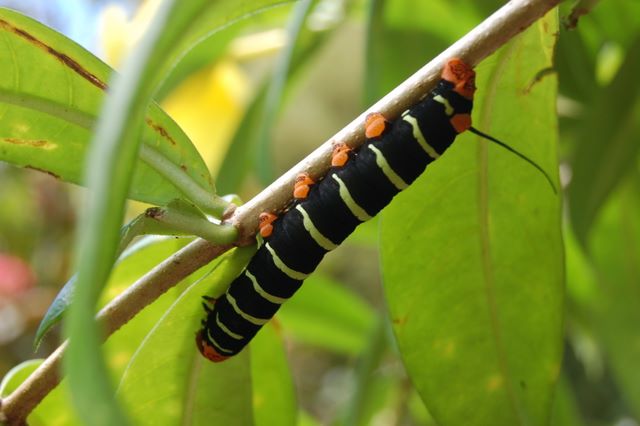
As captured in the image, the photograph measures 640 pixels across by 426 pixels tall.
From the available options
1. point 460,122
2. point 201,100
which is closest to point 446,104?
point 460,122

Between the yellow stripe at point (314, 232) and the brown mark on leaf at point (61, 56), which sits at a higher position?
the brown mark on leaf at point (61, 56)

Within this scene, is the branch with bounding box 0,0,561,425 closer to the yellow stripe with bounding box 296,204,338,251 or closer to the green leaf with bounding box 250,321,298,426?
the yellow stripe with bounding box 296,204,338,251

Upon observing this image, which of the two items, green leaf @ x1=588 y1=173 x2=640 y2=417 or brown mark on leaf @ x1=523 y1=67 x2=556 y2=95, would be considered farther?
green leaf @ x1=588 y1=173 x2=640 y2=417

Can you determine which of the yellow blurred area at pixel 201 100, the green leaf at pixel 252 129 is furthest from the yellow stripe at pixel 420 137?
the yellow blurred area at pixel 201 100

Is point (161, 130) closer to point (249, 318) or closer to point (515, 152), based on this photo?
point (249, 318)

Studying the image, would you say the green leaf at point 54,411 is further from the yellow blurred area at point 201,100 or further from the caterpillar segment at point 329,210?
the yellow blurred area at point 201,100

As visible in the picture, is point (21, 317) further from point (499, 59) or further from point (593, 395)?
point (499, 59)

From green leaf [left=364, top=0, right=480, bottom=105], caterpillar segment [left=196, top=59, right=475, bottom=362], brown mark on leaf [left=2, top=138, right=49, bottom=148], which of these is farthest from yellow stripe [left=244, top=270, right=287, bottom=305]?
green leaf [left=364, top=0, right=480, bottom=105]
